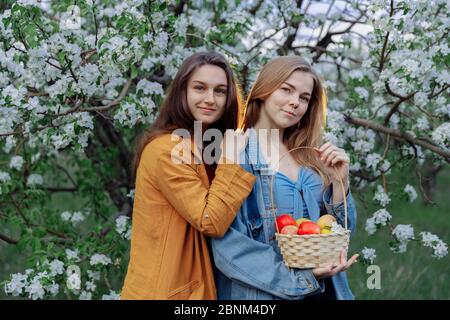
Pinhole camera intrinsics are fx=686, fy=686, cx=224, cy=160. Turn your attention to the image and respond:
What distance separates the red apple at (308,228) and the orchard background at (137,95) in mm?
1108

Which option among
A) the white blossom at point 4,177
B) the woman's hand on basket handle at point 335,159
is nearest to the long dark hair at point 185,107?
the woman's hand on basket handle at point 335,159

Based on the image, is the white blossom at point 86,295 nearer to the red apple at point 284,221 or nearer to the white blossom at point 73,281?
the white blossom at point 73,281

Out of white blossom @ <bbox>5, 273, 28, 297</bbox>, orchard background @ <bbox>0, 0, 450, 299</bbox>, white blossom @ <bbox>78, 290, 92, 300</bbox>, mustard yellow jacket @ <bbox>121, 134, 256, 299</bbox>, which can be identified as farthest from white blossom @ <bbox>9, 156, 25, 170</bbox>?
mustard yellow jacket @ <bbox>121, 134, 256, 299</bbox>

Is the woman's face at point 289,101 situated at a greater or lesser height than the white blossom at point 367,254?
greater

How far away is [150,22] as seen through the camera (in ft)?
10.3

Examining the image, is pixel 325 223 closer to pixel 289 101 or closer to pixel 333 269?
pixel 333 269

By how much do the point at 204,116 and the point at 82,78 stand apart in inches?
29.1

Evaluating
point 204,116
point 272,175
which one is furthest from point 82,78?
point 272,175

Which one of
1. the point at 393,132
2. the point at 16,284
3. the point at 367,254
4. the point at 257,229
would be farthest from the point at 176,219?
the point at 393,132

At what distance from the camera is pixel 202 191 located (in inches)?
94.3

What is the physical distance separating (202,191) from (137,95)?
1185 mm

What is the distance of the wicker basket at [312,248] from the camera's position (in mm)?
2295

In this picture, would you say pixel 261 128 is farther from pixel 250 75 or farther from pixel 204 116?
pixel 250 75

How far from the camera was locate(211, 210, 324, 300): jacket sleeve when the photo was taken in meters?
2.37
